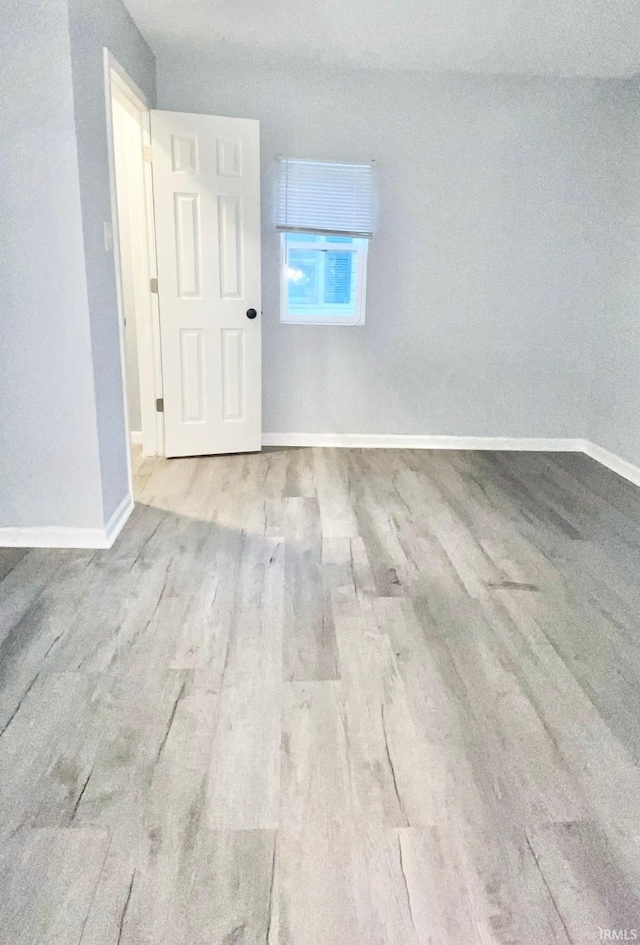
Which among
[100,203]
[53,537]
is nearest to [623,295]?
[100,203]

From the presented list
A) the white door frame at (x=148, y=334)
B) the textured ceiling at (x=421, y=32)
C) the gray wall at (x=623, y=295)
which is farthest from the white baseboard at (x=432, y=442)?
the textured ceiling at (x=421, y=32)

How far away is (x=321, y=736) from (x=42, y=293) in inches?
80.1

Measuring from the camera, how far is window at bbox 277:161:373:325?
400 cm

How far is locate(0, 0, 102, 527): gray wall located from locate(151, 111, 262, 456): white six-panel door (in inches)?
55.3

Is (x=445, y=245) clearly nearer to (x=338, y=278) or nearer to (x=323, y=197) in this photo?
(x=338, y=278)

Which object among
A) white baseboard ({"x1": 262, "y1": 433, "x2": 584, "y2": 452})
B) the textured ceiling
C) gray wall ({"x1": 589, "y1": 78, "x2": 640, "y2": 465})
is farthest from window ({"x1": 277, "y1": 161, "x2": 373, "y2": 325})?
gray wall ({"x1": 589, "y1": 78, "x2": 640, "y2": 465})

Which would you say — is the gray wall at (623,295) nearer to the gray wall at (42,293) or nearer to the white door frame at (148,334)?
the white door frame at (148,334)

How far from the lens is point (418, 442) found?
4.52 meters

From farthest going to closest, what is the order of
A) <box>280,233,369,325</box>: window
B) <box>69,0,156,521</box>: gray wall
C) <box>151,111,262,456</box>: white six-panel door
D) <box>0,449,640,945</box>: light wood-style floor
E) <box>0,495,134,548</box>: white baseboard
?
<box>280,233,369,325</box>: window → <box>151,111,262,456</box>: white six-panel door → <box>0,495,134,548</box>: white baseboard → <box>69,0,156,521</box>: gray wall → <box>0,449,640,945</box>: light wood-style floor

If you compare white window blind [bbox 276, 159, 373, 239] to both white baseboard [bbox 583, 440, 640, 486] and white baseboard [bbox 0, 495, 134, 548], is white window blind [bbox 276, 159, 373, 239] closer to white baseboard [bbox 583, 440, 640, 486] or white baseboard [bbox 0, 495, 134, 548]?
white baseboard [bbox 583, 440, 640, 486]

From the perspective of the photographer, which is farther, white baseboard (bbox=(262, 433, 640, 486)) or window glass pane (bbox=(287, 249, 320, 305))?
white baseboard (bbox=(262, 433, 640, 486))

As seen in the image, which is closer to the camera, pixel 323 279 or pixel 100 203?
pixel 100 203

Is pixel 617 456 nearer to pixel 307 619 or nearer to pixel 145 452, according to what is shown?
pixel 307 619

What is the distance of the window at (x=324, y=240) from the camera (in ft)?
13.1
